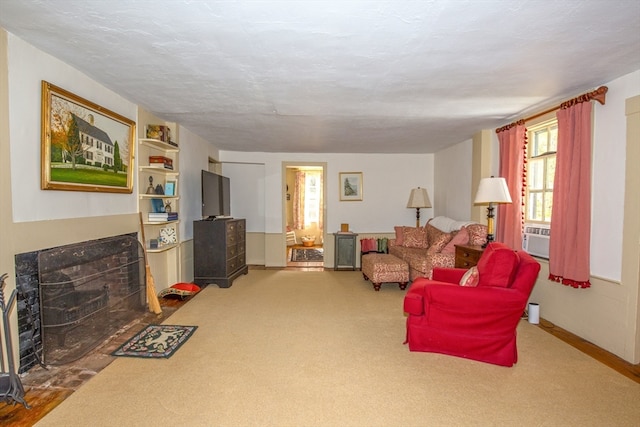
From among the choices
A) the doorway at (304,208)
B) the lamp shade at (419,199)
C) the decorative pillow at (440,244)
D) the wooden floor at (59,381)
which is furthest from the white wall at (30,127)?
the doorway at (304,208)

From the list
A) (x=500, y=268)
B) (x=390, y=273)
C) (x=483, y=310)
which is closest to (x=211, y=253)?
(x=390, y=273)

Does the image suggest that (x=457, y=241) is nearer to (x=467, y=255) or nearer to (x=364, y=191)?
(x=467, y=255)

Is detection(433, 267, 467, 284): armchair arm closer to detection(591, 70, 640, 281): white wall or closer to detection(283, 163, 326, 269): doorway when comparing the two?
detection(591, 70, 640, 281): white wall

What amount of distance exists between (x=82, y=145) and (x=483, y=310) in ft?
12.0

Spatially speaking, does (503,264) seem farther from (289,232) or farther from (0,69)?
(289,232)

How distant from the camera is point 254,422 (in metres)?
1.94

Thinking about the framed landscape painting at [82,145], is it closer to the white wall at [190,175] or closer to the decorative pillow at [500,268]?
the white wall at [190,175]

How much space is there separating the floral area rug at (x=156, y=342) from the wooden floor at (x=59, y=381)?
12 cm

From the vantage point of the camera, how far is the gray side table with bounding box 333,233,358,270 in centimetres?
650

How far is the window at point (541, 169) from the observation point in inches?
147

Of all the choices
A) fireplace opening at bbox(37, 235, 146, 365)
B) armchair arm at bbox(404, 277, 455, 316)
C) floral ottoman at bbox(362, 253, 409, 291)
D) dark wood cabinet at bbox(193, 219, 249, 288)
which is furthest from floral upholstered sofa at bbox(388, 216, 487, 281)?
fireplace opening at bbox(37, 235, 146, 365)

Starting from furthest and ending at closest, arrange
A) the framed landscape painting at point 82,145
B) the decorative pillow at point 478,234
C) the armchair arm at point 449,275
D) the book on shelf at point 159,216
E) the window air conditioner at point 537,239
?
the decorative pillow at point 478,234
the book on shelf at point 159,216
the window air conditioner at point 537,239
the armchair arm at point 449,275
the framed landscape painting at point 82,145

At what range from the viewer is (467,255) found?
4121 mm

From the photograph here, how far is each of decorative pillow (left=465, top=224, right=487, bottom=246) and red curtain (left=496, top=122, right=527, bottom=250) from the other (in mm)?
203
